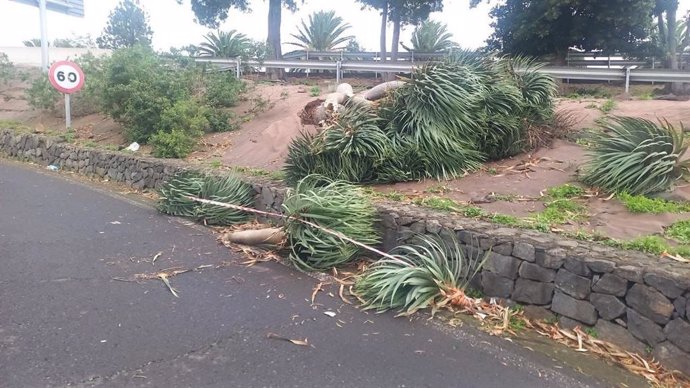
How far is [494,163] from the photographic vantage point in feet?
27.5

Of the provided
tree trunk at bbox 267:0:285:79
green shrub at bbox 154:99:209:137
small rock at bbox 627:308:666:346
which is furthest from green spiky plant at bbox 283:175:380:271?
tree trunk at bbox 267:0:285:79

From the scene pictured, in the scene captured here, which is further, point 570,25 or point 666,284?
point 570,25

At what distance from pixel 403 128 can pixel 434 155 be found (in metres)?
0.59

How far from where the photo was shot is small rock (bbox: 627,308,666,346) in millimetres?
4129

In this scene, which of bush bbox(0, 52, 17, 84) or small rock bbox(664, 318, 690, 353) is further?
bush bbox(0, 52, 17, 84)

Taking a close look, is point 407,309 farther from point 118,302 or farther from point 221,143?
point 221,143

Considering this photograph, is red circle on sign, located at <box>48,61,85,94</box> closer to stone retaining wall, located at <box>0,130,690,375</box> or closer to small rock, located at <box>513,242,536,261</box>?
stone retaining wall, located at <box>0,130,690,375</box>

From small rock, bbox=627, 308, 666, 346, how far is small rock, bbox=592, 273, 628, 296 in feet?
0.51

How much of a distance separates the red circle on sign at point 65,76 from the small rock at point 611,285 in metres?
13.1

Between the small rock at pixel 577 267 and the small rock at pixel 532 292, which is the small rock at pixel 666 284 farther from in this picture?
the small rock at pixel 532 292

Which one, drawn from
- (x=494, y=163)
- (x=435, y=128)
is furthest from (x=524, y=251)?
(x=494, y=163)

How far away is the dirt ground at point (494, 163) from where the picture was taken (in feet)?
19.5

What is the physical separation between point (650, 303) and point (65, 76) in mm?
13670

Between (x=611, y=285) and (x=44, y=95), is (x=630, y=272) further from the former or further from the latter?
(x=44, y=95)
